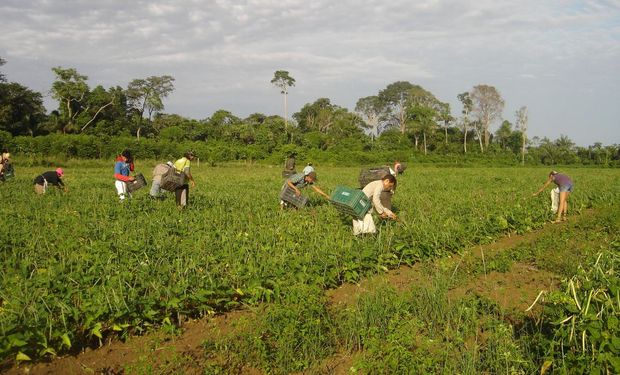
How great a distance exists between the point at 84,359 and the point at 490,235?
314 inches

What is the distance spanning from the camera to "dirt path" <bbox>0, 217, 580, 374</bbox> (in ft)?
13.9

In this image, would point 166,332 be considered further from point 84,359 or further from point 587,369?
point 587,369

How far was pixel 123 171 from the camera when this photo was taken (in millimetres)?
12062

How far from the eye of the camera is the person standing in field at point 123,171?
11831 mm

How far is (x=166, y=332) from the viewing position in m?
4.88

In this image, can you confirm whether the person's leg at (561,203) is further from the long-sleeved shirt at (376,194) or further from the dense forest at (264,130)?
the dense forest at (264,130)

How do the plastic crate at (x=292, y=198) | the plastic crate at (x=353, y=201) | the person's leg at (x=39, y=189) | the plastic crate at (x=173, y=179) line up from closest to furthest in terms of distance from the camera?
the plastic crate at (x=353, y=201) → the plastic crate at (x=173, y=179) → the plastic crate at (x=292, y=198) → the person's leg at (x=39, y=189)

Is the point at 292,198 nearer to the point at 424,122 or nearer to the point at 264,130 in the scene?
the point at 264,130

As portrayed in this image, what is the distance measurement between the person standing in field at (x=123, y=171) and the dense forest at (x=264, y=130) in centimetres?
2435

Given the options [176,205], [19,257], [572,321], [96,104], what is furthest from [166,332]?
[96,104]

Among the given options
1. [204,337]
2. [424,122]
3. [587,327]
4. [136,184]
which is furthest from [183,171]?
[424,122]

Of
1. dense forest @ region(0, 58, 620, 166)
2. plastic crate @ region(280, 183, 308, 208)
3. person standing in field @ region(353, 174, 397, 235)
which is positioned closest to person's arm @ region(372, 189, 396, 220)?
person standing in field @ region(353, 174, 397, 235)

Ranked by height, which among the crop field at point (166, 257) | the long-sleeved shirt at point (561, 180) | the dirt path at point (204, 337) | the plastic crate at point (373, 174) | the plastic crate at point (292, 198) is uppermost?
the plastic crate at point (373, 174)

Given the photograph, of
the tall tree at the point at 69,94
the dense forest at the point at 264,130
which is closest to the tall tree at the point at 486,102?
the dense forest at the point at 264,130
